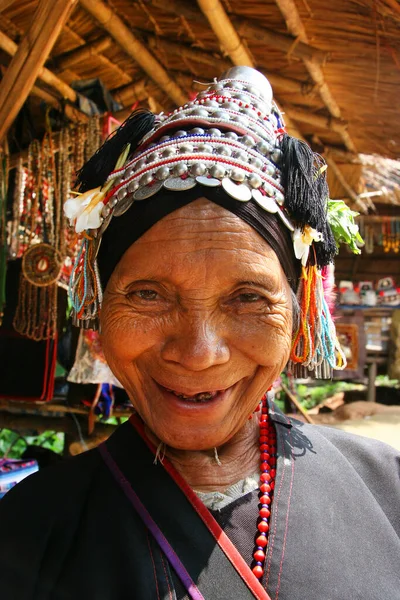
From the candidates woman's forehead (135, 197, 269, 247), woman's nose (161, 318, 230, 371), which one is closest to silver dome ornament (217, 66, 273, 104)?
woman's forehead (135, 197, 269, 247)

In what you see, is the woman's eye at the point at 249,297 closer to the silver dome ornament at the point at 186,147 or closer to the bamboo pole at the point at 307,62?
the silver dome ornament at the point at 186,147

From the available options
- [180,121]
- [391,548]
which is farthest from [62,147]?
[391,548]

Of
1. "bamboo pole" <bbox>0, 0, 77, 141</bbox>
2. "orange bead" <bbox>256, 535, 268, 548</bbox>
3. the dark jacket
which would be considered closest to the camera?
the dark jacket

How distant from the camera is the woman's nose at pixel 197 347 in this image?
1179mm

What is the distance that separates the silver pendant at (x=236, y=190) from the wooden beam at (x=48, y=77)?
90.1 inches

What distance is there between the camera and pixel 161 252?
122 centimetres

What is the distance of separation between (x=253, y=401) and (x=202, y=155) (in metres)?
0.66

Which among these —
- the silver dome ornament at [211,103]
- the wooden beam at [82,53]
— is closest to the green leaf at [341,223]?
the silver dome ornament at [211,103]

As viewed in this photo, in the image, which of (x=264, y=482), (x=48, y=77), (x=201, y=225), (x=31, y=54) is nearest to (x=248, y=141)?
(x=201, y=225)

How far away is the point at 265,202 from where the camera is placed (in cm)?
126

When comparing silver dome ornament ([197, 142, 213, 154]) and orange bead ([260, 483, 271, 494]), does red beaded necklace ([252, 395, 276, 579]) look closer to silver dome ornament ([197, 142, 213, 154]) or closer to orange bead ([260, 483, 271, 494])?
orange bead ([260, 483, 271, 494])

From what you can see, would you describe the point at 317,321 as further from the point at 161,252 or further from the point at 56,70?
the point at 56,70

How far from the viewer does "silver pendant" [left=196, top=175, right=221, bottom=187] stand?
1.21 meters

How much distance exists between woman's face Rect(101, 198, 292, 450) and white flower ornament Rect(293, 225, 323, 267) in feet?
0.27
